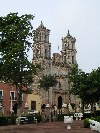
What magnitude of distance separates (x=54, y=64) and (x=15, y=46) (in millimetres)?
48770

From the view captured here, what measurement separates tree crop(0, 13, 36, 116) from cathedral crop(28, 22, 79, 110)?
38.9 meters

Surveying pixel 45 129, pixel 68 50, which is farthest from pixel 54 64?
pixel 45 129

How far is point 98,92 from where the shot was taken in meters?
40.7

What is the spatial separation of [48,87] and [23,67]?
134 feet

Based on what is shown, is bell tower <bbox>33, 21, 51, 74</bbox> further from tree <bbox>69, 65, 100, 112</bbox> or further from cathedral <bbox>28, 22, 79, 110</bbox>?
tree <bbox>69, 65, 100, 112</bbox>

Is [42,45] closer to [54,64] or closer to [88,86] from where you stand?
[54,64]

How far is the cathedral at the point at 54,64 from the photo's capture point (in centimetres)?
7443

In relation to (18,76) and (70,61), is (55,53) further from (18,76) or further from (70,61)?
(18,76)

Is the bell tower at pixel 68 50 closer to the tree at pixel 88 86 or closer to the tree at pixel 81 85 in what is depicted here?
the tree at pixel 81 85

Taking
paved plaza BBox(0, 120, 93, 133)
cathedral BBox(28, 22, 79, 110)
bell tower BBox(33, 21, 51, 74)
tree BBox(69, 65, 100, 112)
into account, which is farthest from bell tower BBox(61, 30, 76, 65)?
paved plaza BBox(0, 120, 93, 133)

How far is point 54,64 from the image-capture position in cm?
7925

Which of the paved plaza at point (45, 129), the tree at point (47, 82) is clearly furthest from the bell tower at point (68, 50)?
the paved plaza at point (45, 129)

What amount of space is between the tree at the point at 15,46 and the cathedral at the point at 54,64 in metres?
38.9

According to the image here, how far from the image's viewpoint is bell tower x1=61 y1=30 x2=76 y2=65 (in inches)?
3210
